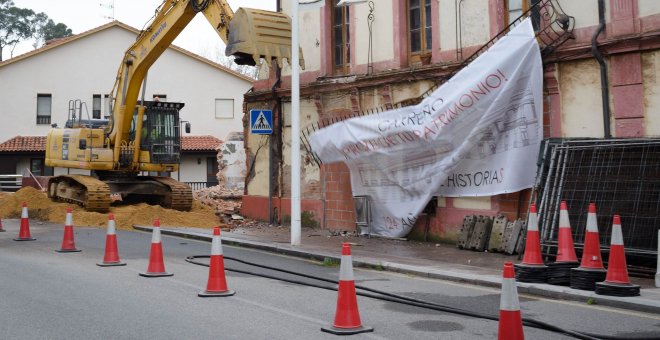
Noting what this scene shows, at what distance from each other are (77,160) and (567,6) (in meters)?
14.9

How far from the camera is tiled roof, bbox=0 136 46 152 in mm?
40062

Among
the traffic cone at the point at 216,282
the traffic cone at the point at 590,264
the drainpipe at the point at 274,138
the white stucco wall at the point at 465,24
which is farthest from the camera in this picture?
the drainpipe at the point at 274,138

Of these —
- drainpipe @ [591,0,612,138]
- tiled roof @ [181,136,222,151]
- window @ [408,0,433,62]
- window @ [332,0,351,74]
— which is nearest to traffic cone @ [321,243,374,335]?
drainpipe @ [591,0,612,138]

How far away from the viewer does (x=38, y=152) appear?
41.0 m

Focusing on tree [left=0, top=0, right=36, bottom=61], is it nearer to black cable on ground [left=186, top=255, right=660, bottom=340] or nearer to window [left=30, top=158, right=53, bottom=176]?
window [left=30, top=158, right=53, bottom=176]

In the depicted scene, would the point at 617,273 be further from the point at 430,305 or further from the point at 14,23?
the point at 14,23

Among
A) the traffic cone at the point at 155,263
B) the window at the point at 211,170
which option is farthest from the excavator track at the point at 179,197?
the window at the point at 211,170

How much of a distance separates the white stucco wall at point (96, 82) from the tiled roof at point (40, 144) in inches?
29.3

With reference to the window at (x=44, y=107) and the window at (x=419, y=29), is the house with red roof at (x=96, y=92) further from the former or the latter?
the window at (x=419, y=29)

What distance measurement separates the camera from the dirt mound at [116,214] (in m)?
18.6

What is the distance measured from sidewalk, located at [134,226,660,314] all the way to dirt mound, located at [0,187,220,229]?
50.1 inches

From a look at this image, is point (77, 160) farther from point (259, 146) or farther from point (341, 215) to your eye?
point (341, 215)

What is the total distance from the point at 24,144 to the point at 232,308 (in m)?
37.4

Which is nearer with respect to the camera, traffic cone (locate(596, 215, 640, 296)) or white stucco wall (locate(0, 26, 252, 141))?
traffic cone (locate(596, 215, 640, 296))
